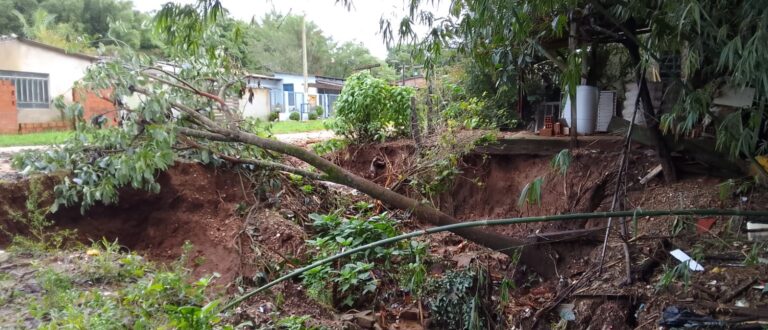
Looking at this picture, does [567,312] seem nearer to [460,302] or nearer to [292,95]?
→ [460,302]

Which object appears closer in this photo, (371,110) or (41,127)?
(371,110)

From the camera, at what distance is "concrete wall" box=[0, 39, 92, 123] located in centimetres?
1445

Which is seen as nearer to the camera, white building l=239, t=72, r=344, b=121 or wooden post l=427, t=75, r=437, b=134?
wooden post l=427, t=75, r=437, b=134

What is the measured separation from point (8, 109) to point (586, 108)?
13.7 meters

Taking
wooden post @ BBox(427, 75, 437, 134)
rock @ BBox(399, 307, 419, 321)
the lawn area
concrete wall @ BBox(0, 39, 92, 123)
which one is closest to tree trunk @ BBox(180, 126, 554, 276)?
rock @ BBox(399, 307, 419, 321)

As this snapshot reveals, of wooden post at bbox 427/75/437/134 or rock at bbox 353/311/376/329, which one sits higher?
wooden post at bbox 427/75/437/134

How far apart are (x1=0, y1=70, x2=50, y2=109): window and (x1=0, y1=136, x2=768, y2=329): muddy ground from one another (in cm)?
1133

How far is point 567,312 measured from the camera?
437cm

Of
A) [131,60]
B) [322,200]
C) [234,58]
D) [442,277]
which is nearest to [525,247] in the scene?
[442,277]

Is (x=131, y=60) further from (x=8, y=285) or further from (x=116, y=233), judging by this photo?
(x=8, y=285)

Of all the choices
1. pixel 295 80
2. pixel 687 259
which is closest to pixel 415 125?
pixel 687 259

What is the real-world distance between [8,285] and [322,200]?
11.3 ft

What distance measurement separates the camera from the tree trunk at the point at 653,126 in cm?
477

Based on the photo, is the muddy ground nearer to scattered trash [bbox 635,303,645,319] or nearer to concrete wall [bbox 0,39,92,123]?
scattered trash [bbox 635,303,645,319]
